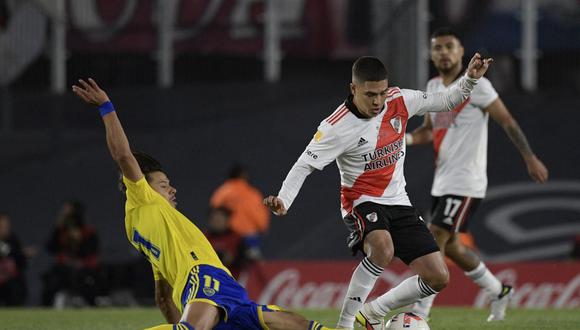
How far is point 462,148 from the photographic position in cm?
1056

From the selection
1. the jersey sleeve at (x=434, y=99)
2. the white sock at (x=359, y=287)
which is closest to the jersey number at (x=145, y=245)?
the white sock at (x=359, y=287)

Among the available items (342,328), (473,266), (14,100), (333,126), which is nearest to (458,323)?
(473,266)

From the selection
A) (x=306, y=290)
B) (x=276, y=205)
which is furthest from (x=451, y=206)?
(x=306, y=290)

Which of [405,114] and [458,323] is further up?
[405,114]

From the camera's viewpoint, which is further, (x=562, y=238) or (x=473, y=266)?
(x=562, y=238)

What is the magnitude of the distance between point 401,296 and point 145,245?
76.7 inches

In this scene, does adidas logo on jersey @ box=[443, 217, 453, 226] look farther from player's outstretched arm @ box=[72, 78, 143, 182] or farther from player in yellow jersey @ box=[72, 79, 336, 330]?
player's outstretched arm @ box=[72, 78, 143, 182]

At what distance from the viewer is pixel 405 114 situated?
8.82m

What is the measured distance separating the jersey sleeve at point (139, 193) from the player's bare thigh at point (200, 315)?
2.50ft

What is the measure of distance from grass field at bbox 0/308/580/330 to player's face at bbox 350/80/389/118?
1978 millimetres

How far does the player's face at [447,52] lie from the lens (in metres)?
10.4

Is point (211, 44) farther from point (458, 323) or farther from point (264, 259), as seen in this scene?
point (458, 323)

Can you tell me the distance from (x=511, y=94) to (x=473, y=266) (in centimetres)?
769

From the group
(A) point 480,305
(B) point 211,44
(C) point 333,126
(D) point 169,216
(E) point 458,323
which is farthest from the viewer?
(B) point 211,44
